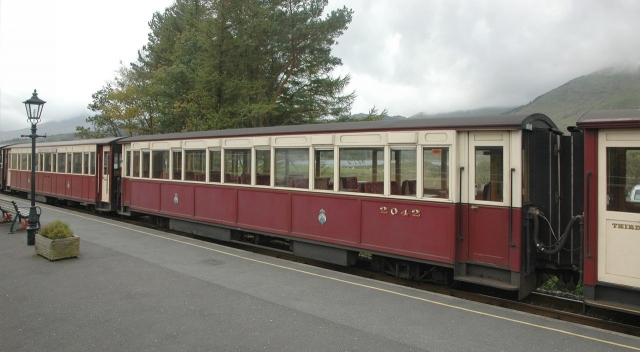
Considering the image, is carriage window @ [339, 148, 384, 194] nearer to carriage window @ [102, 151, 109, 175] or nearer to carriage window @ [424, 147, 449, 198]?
carriage window @ [424, 147, 449, 198]

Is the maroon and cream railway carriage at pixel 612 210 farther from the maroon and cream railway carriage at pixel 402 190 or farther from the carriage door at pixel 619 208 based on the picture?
the maroon and cream railway carriage at pixel 402 190

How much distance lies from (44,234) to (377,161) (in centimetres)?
686

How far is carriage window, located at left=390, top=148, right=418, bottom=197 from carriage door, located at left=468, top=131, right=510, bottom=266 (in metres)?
0.92

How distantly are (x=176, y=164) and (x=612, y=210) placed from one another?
10.3 m

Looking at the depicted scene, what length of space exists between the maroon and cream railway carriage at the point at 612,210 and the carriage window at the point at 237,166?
6.71 meters

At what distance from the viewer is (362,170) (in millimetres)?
7949

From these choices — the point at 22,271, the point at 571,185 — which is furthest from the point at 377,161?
the point at 22,271

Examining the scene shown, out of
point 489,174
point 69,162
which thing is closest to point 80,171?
point 69,162

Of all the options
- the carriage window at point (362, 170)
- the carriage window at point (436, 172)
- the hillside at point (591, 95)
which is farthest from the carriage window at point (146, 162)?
the hillside at point (591, 95)

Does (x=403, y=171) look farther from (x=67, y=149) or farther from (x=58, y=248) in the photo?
(x=67, y=149)

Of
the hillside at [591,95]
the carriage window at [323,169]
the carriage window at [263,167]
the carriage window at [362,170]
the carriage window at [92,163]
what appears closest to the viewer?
the carriage window at [362,170]

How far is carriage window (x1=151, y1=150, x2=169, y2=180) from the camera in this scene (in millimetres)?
12727

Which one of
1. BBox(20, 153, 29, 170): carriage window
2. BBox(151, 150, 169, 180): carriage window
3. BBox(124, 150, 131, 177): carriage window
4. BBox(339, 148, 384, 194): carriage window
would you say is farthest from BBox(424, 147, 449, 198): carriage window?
BBox(20, 153, 29, 170): carriage window

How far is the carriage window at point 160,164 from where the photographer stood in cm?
1273
